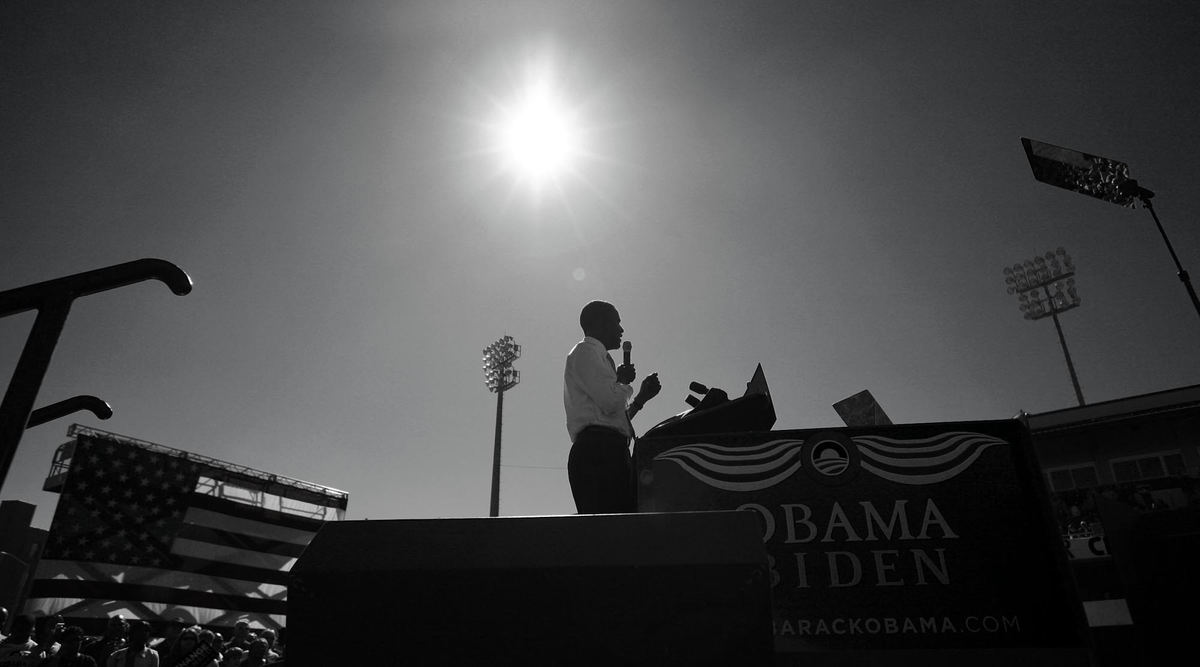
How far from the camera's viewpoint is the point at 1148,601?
2.19 m

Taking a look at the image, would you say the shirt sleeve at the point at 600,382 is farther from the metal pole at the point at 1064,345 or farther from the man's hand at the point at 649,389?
the metal pole at the point at 1064,345

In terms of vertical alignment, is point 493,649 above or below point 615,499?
below

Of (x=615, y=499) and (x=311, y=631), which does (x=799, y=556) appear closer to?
(x=615, y=499)

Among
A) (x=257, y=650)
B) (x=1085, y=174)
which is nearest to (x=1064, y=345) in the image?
(x=1085, y=174)

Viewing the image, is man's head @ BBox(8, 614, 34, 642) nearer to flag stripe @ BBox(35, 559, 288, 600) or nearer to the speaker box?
the speaker box

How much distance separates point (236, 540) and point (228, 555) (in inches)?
21.8

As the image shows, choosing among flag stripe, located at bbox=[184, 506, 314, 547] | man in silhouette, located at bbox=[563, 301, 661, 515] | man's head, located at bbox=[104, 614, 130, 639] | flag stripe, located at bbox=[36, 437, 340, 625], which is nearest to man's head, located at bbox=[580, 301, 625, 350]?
man in silhouette, located at bbox=[563, 301, 661, 515]

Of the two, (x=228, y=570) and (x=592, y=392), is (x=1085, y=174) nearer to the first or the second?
(x=592, y=392)

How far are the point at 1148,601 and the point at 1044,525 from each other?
93cm

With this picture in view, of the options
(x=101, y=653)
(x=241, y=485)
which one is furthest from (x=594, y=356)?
(x=241, y=485)

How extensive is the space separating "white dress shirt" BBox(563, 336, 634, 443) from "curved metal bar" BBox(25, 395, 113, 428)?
1.61 meters

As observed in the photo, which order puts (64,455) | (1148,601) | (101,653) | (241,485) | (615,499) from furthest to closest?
1. (241,485)
2. (64,455)
3. (101,653)
4. (615,499)
5. (1148,601)

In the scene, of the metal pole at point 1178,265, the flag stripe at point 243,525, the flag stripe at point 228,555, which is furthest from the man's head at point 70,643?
the metal pole at point 1178,265

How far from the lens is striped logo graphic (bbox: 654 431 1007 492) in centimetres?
188
